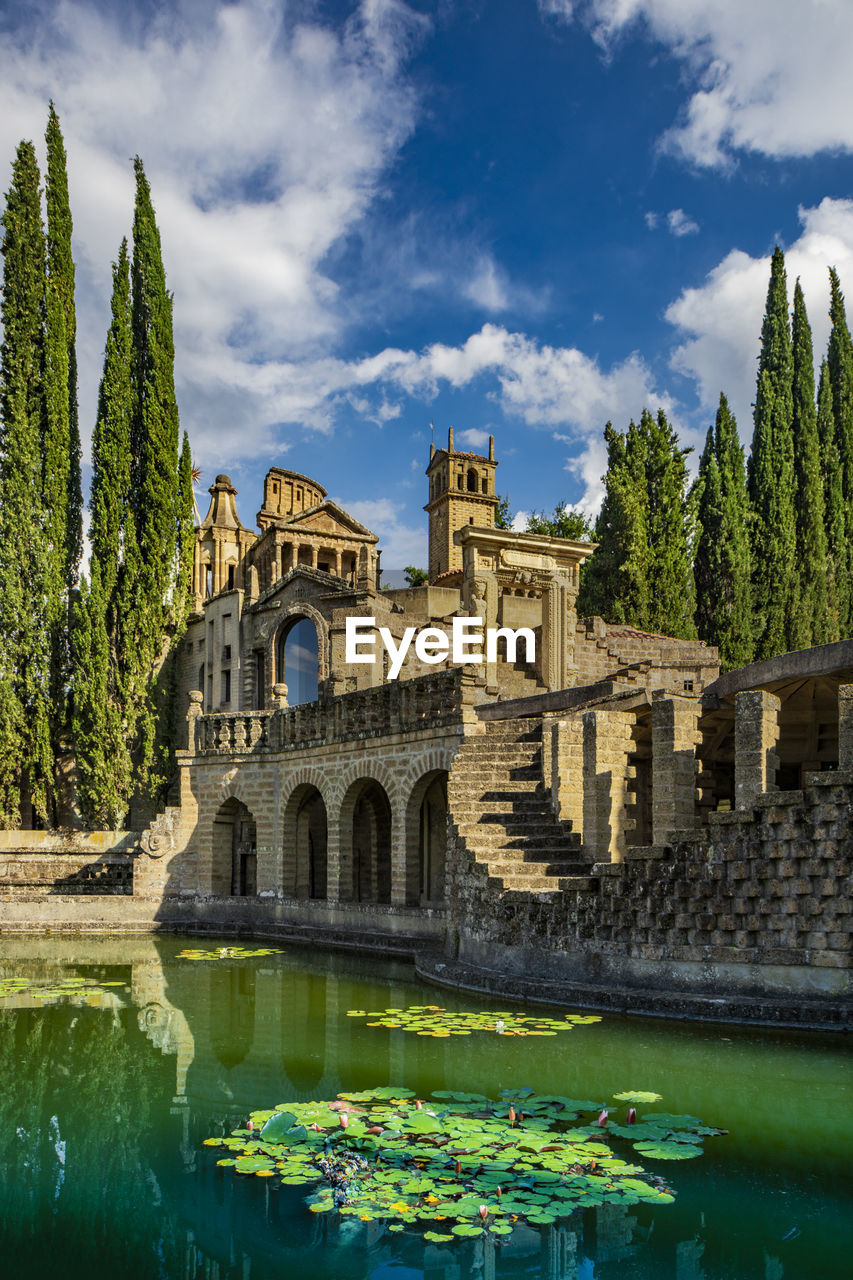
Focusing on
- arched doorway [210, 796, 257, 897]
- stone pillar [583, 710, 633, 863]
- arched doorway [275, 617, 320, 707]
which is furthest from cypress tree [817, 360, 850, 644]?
stone pillar [583, 710, 633, 863]

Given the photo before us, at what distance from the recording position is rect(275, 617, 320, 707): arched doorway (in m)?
33.1

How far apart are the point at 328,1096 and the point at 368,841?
14182mm

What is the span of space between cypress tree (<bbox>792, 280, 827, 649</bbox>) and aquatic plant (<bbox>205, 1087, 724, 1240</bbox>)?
2791 centimetres

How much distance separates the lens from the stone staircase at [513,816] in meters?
13.8

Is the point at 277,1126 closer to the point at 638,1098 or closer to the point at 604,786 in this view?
the point at 638,1098

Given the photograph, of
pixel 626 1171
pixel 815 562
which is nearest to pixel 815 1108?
pixel 626 1171

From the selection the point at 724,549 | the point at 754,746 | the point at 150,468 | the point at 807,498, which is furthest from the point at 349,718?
the point at 807,498

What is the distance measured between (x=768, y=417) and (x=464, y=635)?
16.1 metres

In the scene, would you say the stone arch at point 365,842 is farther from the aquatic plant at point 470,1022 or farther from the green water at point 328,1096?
the aquatic plant at point 470,1022

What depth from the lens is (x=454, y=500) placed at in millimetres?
47344

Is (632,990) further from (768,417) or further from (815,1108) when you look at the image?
(768,417)

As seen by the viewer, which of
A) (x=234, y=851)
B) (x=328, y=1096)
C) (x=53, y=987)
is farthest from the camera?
(x=234, y=851)

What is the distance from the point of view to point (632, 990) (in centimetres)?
1155

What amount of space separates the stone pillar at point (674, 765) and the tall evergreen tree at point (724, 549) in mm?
21043
